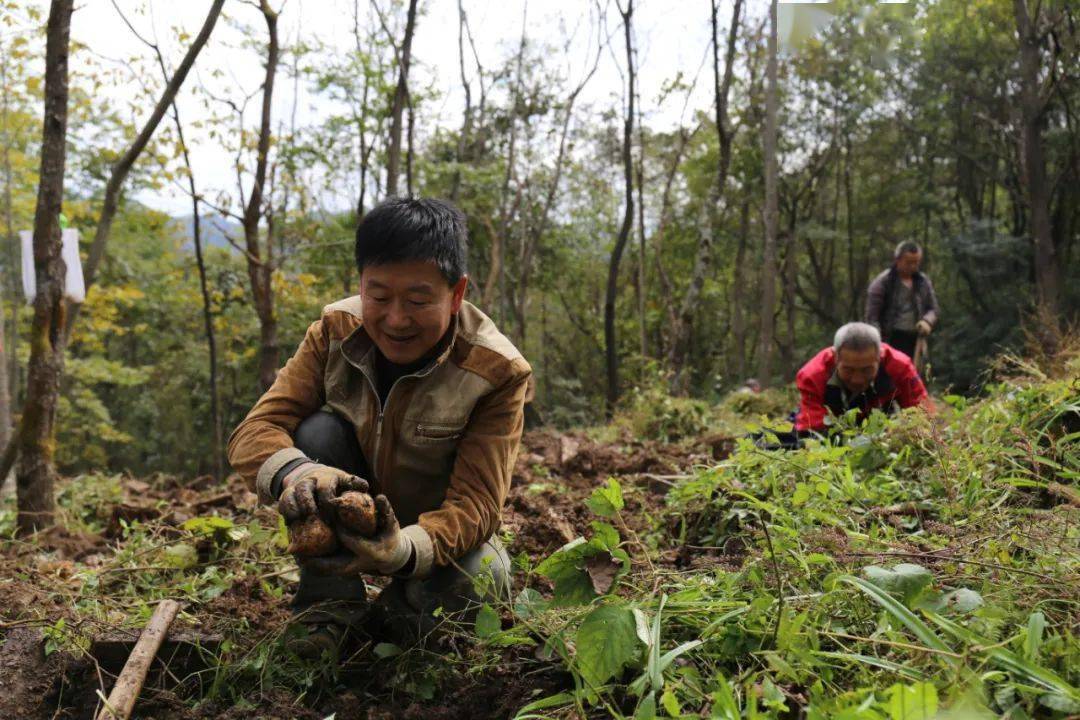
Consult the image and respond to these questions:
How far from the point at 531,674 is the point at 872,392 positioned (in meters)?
3.09

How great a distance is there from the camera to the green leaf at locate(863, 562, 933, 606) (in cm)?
146

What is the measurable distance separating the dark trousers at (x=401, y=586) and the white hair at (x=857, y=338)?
2.56m

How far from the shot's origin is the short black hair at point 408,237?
1959 mm

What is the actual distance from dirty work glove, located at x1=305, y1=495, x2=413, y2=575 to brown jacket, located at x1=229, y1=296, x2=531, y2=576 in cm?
29

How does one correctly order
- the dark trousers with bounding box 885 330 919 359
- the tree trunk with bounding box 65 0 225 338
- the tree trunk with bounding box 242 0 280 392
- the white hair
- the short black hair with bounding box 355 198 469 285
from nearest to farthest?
the short black hair with bounding box 355 198 469 285, the tree trunk with bounding box 65 0 225 338, the white hair, the tree trunk with bounding box 242 0 280 392, the dark trousers with bounding box 885 330 919 359

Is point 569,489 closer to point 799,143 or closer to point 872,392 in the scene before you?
point 872,392

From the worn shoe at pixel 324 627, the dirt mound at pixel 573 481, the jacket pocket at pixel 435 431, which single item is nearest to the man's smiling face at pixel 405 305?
the jacket pocket at pixel 435 431

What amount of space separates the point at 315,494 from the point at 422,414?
19.8 inches

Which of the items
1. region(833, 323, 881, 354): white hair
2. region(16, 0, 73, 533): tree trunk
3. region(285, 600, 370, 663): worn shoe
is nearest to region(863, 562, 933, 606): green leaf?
region(285, 600, 370, 663): worn shoe

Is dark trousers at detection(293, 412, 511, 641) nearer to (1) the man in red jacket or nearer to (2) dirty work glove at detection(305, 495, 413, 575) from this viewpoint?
(2) dirty work glove at detection(305, 495, 413, 575)

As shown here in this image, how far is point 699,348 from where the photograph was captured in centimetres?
2448

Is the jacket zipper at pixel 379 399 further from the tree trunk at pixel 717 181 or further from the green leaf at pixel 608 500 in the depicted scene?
the tree trunk at pixel 717 181

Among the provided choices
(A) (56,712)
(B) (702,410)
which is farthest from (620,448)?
(A) (56,712)

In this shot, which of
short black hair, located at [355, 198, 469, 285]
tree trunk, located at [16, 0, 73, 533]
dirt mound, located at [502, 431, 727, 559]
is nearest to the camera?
short black hair, located at [355, 198, 469, 285]
